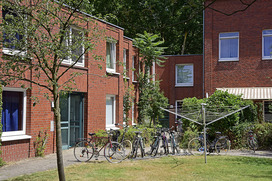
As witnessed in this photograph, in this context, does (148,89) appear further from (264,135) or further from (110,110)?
(264,135)


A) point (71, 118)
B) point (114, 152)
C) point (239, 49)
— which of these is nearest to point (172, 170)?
point (114, 152)

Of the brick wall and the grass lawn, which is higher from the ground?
the brick wall

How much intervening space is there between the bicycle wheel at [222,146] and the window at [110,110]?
21.4ft

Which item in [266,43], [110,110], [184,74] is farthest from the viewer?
[184,74]

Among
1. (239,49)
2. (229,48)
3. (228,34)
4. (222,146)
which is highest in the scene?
(228,34)

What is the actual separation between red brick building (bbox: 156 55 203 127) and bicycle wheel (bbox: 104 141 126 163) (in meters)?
14.2

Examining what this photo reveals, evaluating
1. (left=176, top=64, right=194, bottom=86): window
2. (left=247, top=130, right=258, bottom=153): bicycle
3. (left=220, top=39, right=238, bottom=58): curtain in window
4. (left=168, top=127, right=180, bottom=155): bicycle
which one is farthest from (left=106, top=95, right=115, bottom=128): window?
(left=220, top=39, right=238, bottom=58): curtain in window

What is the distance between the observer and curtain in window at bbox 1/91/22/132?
1169cm

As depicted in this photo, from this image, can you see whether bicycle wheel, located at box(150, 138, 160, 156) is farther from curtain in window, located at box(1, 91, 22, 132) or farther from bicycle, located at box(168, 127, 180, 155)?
curtain in window, located at box(1, 91, 22, 132)

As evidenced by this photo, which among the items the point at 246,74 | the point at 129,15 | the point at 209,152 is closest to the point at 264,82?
the point at 246,74

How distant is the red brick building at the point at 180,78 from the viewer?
1006 inches

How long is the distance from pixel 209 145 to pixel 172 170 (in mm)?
4171

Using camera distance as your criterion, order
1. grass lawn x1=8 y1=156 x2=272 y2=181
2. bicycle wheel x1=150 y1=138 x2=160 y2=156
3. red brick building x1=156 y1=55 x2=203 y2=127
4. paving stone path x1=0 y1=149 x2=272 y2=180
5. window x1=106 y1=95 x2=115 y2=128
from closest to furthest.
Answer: grass lawn x1=8 y1=156 x2=272 y2=181, paving stone path x1=0 y1=149 x2=272 y2=180, bicycle wheel x1=150 y1=138 x2=160 y2=156, window x1=106 y1=95 x2=115 y2=128, red brick building x1=156 y1=55 x2=203 y2=127

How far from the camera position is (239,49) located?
76.9ft
